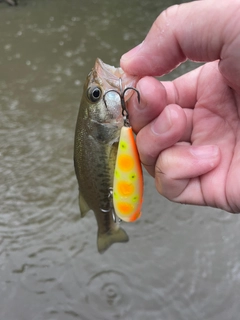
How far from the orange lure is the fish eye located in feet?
0.71

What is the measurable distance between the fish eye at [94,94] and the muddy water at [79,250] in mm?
2011

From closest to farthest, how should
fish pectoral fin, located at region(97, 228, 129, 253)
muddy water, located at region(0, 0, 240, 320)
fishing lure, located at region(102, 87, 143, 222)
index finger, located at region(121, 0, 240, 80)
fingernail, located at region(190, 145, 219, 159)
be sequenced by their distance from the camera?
index finger, located at region(121, 0, 240, 80) → fishing lure, located at region(102, 87, 143, 222) → fingernail, located at region(190, 145, 219, 159) → fish pectoral fin, located at region(97, 228, 129, 253) → muddy water, located at region(0, 0, 240, 320)

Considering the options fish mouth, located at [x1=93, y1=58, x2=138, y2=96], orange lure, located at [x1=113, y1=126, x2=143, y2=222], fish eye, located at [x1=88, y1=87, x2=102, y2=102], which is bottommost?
orange lure, located at [x1=113, y1=126, x2=143, y2=222]

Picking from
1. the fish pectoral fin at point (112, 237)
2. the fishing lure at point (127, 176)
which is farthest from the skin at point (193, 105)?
the fish pectoral fin at point (112, 237)

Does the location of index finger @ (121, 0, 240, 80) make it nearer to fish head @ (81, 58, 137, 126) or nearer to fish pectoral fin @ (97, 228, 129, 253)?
fish head @ (81, 58, 137, 126)

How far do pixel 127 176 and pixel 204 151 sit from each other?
40 cm

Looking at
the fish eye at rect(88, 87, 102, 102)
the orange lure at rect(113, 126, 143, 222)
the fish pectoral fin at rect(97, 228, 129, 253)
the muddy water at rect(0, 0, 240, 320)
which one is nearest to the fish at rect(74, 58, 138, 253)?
the fish eye at rect(88, 87, 102, 102)

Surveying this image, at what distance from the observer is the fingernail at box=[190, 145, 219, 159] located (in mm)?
1612

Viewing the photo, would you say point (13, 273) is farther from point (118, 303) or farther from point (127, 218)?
point (127, 218)

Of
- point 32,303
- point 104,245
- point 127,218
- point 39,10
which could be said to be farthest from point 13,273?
point 39,10

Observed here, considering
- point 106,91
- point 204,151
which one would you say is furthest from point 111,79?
point 204,151

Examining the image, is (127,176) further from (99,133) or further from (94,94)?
(94,94)

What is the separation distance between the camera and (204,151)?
1.63 metres

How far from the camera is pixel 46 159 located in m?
4.33
